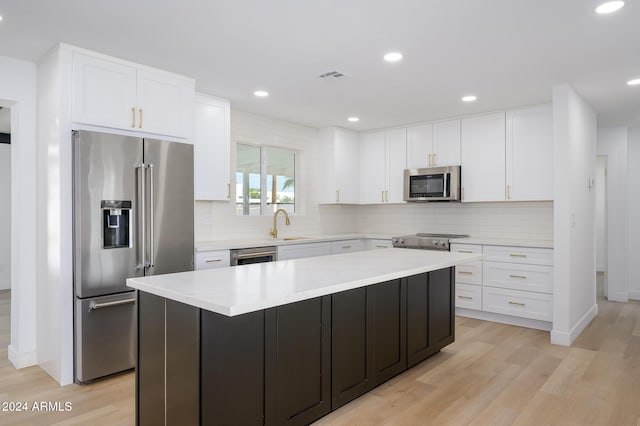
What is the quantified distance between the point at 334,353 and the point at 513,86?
306 centimetres

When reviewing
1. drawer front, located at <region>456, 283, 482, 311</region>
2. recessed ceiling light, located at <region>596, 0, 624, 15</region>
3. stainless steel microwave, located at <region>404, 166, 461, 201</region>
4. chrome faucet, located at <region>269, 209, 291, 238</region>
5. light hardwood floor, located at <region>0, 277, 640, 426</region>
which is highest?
recessed ceiling light, located at <region>596, 0, 624, 15</region>

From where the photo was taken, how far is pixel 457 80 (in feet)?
12.4

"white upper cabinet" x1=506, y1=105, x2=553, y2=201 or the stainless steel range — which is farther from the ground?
"white upper cabinet" x1=506, y1=105, x2=553, y2=201

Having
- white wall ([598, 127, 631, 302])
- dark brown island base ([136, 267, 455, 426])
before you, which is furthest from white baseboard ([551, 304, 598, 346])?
white wall ([598, 127, 631, 302])

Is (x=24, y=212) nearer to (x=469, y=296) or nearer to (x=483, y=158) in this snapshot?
(x=469, y=296)

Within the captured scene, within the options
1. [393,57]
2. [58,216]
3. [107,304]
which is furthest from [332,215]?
[58,216]

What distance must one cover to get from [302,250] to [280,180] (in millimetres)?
1161

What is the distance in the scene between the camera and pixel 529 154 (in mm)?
4688

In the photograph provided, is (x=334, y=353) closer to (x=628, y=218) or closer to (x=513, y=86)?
(x=513, y=86)

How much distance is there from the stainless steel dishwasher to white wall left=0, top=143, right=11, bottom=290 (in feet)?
15.3

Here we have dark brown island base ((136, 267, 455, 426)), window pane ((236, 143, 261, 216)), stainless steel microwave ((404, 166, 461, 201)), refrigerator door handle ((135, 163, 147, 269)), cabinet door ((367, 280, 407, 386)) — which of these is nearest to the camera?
dark brown island base ((136, 267, 455, 426))

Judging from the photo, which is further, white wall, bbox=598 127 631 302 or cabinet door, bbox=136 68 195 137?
white wall, bbox=598 127 631 302

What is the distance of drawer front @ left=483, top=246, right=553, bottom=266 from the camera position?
4.29 metres

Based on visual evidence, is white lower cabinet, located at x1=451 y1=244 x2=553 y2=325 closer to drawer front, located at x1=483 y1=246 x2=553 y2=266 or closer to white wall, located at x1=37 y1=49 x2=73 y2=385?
drawer front, located at x1=483 y1=246 x2=553 y2=266
